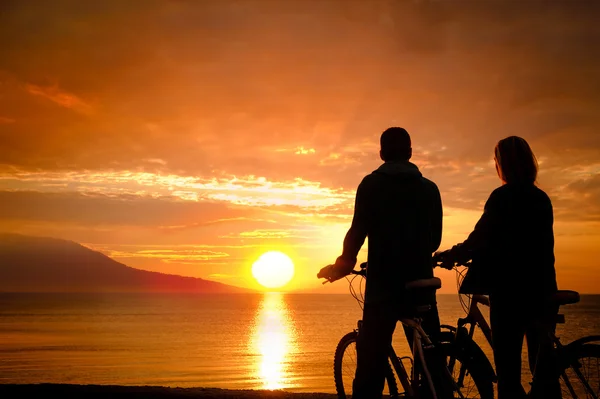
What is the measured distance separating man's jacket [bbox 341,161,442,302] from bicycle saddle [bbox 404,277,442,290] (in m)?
0.11

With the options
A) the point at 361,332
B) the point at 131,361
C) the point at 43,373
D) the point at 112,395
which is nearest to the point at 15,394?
the point at 112,395

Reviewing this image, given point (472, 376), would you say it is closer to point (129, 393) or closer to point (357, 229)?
point (357, 229)

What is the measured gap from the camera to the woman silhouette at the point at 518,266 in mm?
5156

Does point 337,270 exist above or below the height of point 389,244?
below

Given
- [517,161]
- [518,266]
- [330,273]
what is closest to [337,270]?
[330,273]

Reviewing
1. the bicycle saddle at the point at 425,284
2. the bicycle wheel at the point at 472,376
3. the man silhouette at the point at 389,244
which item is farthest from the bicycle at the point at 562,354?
the bicycle saddle at the point at 425,284

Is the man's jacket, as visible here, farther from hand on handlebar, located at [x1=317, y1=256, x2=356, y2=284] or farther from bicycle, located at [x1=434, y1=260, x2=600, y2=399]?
bicycle, located at [x1=434, y1=260, x2=600, y2=399]

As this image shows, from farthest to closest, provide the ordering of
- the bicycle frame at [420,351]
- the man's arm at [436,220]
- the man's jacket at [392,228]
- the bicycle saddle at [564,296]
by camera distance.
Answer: the man's arm at [436,220], the bicycle saddle at [564,296], the man's jacket at [392,228], the bicycle frame at [420,351]

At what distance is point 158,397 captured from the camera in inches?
357

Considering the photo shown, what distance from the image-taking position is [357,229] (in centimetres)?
501

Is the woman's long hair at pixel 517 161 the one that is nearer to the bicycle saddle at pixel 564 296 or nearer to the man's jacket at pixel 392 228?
the man's jacket at pixel 392 228

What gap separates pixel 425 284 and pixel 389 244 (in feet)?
1.33

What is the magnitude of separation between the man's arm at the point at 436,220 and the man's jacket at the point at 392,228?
0.22 metres

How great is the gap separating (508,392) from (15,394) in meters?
7.19
